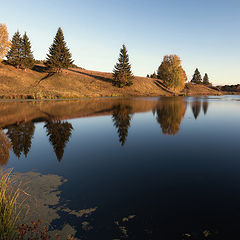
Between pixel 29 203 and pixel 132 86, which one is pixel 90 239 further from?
pixel 132 86

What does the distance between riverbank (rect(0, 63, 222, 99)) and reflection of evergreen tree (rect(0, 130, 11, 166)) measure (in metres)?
36.0

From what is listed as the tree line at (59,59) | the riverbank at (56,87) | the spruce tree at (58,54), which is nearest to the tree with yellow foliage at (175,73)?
the tree line at (59,59)

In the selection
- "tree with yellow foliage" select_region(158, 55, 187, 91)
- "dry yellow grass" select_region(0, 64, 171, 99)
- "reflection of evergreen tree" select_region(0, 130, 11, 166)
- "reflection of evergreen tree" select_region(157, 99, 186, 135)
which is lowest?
"reflection of evergreen tree" select_region(0, 130, 11, 166)

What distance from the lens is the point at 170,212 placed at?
402 cm

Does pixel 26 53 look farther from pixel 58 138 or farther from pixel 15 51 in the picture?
pixel 58 138

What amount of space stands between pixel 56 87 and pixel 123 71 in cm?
2965

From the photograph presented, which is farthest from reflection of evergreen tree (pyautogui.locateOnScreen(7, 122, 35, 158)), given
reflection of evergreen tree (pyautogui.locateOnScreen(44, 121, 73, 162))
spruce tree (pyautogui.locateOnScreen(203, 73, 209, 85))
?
spruce tree (pyautogui.locateOnScreen(203, 73, 209, 85))

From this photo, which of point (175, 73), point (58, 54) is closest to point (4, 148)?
point (58, 54)

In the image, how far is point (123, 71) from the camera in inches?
2901

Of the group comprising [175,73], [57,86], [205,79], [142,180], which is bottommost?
[142,180]

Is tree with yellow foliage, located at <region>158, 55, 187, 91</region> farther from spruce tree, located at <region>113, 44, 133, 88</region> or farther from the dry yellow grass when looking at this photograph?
spruce tree, located at <region>113, 44, 133, 88</region>

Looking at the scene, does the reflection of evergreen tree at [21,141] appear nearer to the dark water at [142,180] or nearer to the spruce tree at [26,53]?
the dark water at [142,180]

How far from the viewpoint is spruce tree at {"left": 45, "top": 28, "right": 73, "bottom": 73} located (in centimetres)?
6312

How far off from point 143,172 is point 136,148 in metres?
2.94
